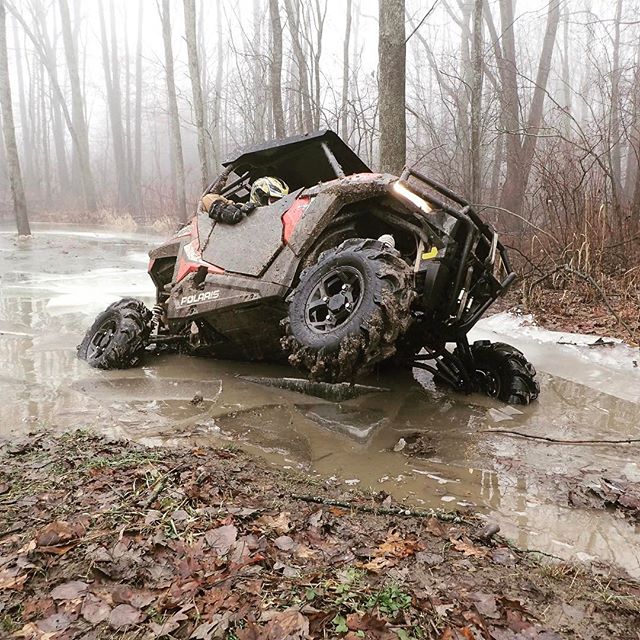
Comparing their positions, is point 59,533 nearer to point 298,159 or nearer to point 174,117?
point 298,159

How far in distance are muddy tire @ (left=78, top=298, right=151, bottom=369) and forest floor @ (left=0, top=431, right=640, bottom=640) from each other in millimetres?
2645

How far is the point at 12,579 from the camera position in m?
1.92

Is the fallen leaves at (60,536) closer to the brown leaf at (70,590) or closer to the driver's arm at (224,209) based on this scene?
the brown leaf at (70,590)

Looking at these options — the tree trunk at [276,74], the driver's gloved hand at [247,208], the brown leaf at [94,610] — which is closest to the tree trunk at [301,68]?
the tree trunk at [276,74]

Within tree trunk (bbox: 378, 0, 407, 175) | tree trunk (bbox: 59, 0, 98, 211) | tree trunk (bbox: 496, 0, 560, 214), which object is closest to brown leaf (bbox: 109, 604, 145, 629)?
tree trunk (bbox: 378, 0, 407, 175)

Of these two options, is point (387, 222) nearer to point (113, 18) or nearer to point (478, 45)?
point (478, 45)

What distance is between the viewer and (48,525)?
7.31 ft

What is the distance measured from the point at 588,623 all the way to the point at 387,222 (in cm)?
317

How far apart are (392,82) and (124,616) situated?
7.31m

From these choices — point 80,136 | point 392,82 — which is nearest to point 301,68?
point 392,82

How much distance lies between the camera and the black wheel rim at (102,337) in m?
5.68

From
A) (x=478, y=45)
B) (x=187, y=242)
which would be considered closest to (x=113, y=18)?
(x=478, y=45)

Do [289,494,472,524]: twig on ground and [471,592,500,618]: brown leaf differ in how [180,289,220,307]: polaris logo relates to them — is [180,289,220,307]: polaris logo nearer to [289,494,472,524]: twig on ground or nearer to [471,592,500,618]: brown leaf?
[289,494,472,524]: twig on ground

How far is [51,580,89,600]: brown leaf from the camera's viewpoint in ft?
6.08
